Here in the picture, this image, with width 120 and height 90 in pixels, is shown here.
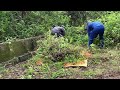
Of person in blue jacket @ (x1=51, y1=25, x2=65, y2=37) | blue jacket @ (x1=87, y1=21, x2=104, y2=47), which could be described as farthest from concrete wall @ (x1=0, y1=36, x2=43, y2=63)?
blue jacket @ (x1=87, y1=21, x2=104, y2=47)

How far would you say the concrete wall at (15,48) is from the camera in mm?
9293

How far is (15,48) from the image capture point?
10008 millimetres

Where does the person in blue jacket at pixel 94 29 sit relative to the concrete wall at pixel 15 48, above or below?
above

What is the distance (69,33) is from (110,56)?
374cm

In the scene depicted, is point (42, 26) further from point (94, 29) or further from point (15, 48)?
point (15, 48)

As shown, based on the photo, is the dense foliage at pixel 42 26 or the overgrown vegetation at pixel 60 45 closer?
the overgrown vegetation at pixel 60 45

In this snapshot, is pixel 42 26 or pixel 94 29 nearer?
pixel 94 29

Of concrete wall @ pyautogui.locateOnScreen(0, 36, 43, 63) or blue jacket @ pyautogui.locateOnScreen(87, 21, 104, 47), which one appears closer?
concrete wall @ pyautogui.locateOnScreen(0, 36, 43, 63)

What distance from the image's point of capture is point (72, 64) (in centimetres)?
821

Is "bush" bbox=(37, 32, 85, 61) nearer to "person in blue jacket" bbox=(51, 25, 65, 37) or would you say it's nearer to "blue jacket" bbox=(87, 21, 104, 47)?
"person in blue jacket" bbox=(51, 25, 65, 37)

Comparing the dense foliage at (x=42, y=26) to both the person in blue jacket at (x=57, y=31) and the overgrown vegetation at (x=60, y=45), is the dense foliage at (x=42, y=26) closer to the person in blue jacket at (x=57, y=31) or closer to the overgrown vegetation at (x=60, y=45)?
the overgrown vegetation at (x=60, y=45)

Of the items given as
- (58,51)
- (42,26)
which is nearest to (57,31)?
(58,51)

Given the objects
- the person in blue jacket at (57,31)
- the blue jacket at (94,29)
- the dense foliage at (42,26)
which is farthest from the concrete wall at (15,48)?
the blue jacket at (94,29)

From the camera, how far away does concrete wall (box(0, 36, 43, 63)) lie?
929 cm
